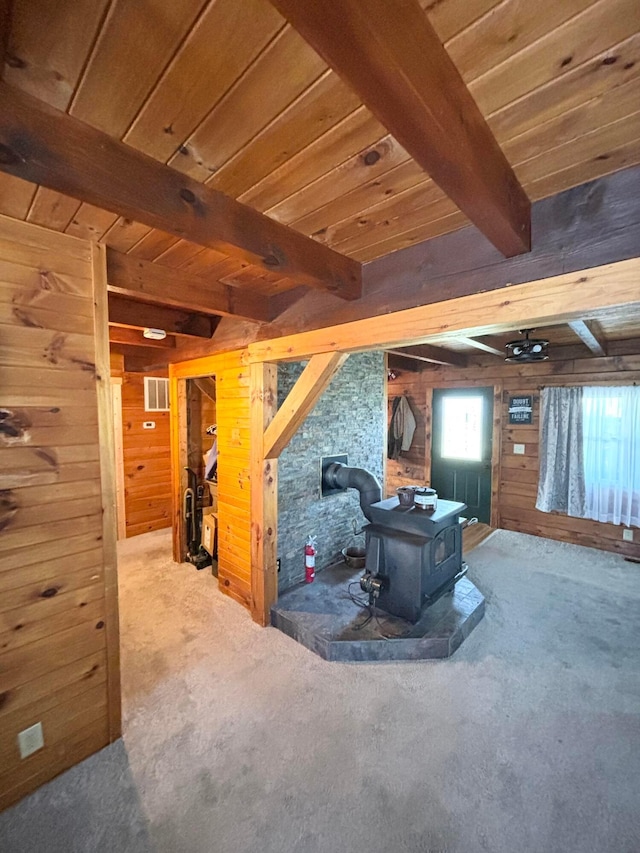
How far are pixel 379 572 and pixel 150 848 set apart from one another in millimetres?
1763

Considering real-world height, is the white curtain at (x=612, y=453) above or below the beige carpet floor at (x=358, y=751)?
above

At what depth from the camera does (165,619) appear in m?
2.84

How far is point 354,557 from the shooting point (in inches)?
134

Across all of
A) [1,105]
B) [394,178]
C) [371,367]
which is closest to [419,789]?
[394,178]

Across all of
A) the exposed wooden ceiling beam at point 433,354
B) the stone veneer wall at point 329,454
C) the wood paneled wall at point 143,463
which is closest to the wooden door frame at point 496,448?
the exposed wooden ceiling beam at point 433,354

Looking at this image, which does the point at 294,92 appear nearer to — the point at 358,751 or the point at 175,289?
the point at 175,289

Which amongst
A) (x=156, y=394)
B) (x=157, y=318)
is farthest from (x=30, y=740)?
(x=156, y=394)

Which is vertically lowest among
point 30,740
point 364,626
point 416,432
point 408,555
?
point 364,626

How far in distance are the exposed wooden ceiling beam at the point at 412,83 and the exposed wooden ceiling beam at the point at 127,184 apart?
29.1 inches

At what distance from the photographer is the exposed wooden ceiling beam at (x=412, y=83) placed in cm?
56

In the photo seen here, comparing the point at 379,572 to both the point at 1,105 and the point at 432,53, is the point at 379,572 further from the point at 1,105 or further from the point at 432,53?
the point at 1,105

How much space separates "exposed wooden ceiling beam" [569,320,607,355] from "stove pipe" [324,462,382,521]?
1773 millimetres

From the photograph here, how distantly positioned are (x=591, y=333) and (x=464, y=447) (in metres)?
2.66

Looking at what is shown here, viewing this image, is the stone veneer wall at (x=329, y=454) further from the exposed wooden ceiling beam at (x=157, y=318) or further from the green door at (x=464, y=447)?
the green door at (x=464, y=447)
